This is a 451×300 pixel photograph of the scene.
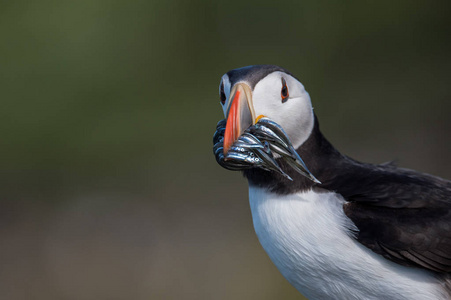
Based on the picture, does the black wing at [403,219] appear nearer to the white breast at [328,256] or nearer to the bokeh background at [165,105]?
the white breast at [328,256]

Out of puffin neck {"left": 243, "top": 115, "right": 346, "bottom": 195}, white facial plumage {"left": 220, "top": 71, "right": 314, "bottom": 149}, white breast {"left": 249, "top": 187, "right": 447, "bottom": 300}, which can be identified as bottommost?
white breast {"left": 249, "top": 187, "right": 447, "bottom": 300}

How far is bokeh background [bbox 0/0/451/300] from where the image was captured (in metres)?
5.36

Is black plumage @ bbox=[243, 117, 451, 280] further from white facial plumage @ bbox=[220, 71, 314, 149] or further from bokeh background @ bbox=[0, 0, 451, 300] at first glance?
bokeh background @ bbox=[0, 0, 451, 300]

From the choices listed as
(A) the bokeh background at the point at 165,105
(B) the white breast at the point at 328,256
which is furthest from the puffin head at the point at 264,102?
(A) the bokeh background at the point at 165,105

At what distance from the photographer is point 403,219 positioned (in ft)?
6.00

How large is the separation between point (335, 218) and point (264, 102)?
0.44m

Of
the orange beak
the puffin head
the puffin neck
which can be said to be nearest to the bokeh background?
the puffin neck

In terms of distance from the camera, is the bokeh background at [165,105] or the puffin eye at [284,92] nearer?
the puffin eye at [284,92]

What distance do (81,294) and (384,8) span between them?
4063 millimetres

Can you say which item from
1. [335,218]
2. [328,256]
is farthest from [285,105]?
[328,256]

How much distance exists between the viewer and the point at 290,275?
1986 mm

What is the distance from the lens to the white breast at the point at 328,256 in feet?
6.03

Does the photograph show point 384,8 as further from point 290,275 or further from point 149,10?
point 290,275

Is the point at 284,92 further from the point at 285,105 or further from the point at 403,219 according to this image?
the point at 403,219
